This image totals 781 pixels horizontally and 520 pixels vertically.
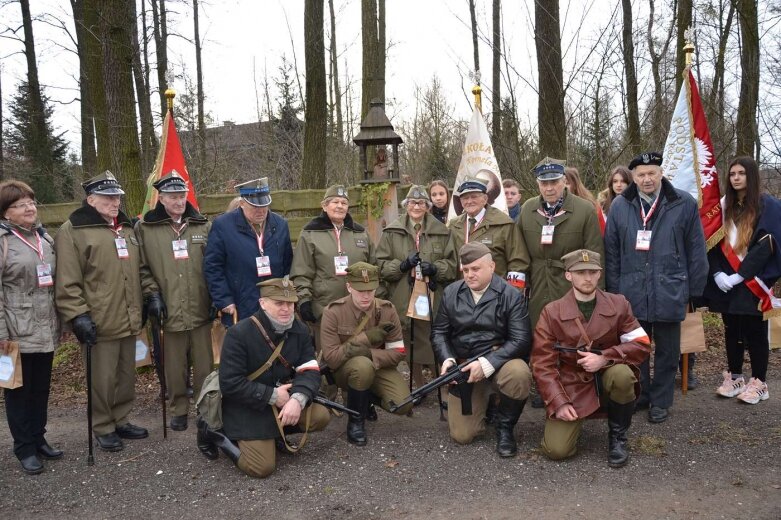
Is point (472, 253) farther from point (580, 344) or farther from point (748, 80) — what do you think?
point (748, 80)

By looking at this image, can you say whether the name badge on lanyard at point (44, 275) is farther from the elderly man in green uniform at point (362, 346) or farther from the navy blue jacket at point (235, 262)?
the elderly man in green uniform at point (362, 346)

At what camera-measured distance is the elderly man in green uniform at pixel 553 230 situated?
5211 mm

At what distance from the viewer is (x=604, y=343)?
448cm

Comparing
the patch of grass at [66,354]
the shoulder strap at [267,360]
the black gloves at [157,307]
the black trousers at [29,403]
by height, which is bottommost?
the patch of grass at [66,354]

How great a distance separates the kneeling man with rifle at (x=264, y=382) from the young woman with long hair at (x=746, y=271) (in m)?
3.68

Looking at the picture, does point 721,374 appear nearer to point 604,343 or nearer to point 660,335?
point 660,335

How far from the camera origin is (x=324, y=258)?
219 inches

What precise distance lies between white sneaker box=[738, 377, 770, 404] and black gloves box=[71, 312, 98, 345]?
5.44 metres

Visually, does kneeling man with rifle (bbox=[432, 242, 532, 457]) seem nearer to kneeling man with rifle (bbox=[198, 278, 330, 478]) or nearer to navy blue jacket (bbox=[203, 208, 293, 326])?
kneeling man with rifle (bbox=[198, 278, 330, 478])

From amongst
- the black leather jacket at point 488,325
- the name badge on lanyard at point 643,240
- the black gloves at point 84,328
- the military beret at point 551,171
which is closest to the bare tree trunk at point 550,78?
the military beret at point 551,171

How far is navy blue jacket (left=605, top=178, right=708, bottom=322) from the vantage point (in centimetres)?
495

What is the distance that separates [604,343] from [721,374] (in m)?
2.91

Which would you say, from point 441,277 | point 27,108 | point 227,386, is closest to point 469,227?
point 441,277

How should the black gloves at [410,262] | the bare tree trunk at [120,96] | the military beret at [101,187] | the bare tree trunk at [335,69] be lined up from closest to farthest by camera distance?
the military beret at [101,187]
the black gloves at [410,262]
the bare tree trunk at [120,96]
the bare tree trunk at [335,69]
